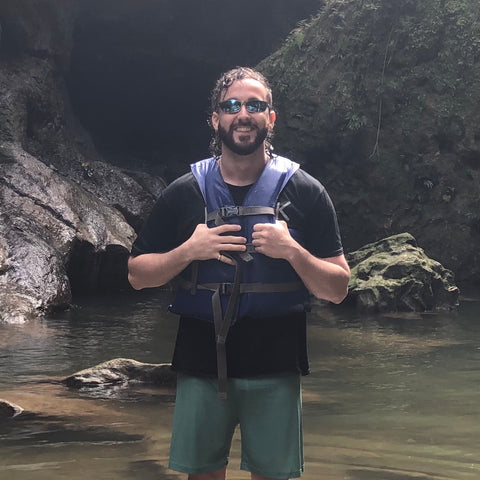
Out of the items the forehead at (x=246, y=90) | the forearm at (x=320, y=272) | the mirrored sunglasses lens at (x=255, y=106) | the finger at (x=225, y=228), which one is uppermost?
the forehead at (x=246, y=90)

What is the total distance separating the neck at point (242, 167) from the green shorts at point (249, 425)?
0.73 meters

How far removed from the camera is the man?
2.52 m

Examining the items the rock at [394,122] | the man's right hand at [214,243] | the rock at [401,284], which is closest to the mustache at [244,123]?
the man's right hand at [214,243]

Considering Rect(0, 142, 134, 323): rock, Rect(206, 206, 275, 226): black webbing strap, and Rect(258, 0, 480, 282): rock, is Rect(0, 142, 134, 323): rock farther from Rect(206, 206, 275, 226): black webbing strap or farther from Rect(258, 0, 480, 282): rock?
Rect(206, 206, 275, 226): black webbing strap

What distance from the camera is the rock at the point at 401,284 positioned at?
36.8ft

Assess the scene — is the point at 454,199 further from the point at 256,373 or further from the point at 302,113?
the point at 256,373

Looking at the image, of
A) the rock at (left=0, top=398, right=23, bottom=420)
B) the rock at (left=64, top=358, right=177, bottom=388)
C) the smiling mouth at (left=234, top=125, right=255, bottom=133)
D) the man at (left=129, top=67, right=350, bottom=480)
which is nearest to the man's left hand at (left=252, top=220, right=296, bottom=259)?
the man at (left=129, top=67, right=350, bottom=480)

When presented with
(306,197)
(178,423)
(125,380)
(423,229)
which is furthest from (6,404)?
(423,229)

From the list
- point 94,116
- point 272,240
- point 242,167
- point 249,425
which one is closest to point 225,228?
point 272,240

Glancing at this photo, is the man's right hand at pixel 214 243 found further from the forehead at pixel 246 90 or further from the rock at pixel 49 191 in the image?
the rock at pixel 49 191

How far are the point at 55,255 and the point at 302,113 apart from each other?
702 cm

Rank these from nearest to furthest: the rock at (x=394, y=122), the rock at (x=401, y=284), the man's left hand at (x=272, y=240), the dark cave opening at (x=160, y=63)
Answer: the man's left hand at (x=272, y=240)
the rock at (x=401, y=284)
the rock at (x=394, y=122)
the dark cave opening at (x=160, y=63)

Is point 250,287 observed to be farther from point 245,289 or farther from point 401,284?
point 401,284

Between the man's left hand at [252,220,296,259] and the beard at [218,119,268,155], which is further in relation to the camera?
the beard at [218,119,268,155]
